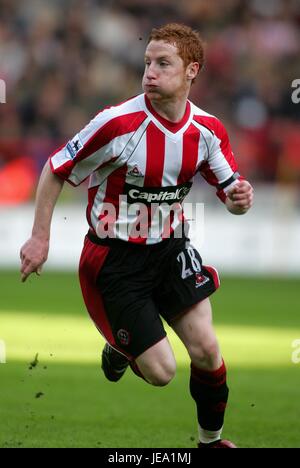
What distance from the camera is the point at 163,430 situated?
6.37 m

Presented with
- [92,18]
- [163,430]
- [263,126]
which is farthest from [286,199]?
[163,430]

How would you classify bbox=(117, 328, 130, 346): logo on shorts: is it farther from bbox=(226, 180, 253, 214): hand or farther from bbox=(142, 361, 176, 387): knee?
bbox=(226, 180, 253, 214): hand

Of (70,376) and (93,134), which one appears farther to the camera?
(70,376)

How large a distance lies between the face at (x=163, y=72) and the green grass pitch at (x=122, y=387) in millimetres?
1879

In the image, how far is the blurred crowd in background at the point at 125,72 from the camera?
16.2m

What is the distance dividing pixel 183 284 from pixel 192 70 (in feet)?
3.77

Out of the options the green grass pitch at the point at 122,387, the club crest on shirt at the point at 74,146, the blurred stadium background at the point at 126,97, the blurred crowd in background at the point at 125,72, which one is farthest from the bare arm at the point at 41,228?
the blurred crowd in background at the point at 125,72

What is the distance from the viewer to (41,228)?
5621mm

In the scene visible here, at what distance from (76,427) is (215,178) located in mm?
1650

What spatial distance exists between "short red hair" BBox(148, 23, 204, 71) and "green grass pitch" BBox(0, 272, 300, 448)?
208 cm

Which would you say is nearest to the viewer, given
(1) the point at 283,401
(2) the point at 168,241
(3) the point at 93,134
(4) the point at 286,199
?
(3) the point at 93,134

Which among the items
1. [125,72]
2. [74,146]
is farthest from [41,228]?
[125,72]

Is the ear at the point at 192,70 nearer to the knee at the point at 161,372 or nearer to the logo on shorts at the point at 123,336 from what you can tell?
the logo on shorts at the point at 123,336

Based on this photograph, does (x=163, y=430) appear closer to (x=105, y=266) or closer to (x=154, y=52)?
(x=105, y=266)
